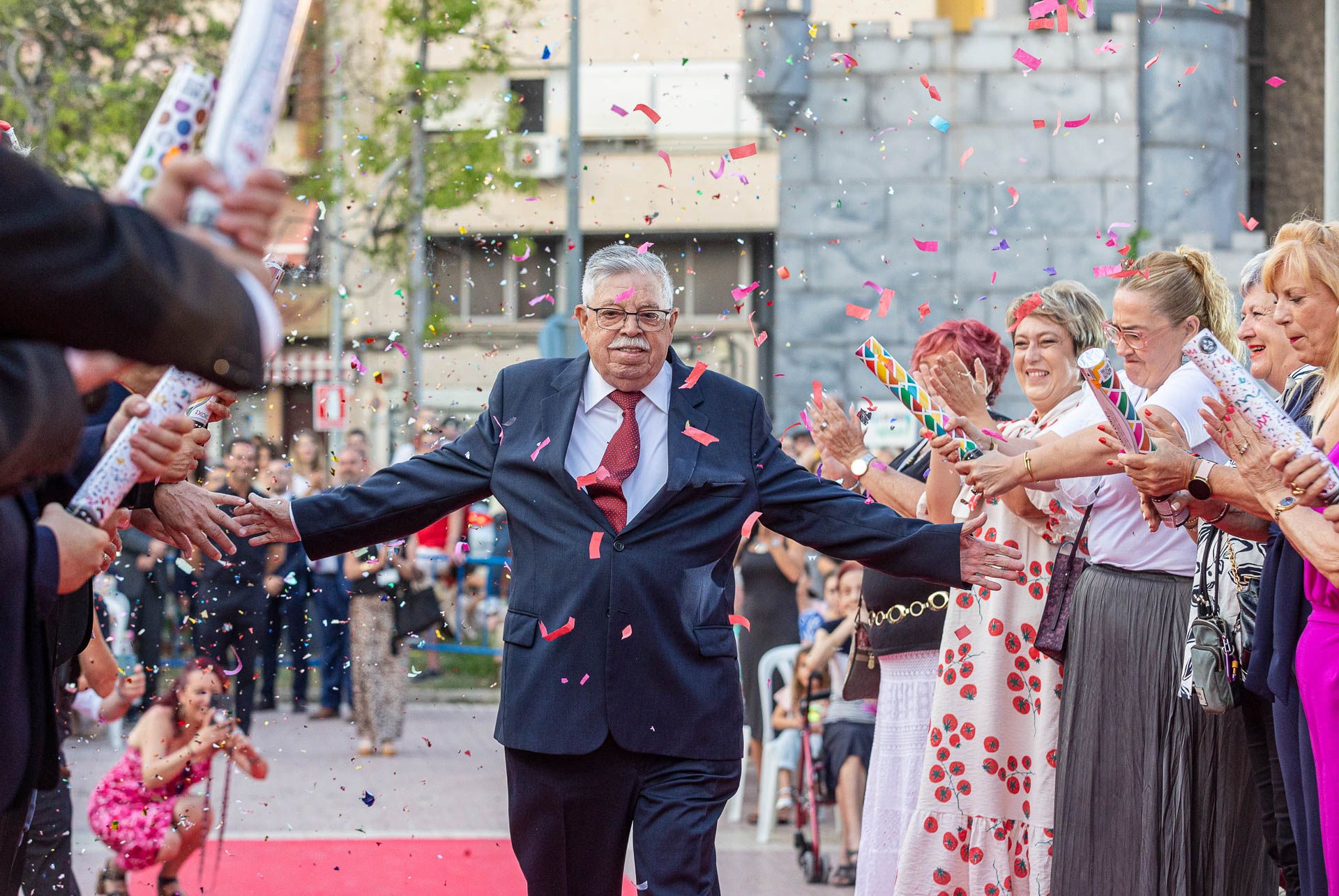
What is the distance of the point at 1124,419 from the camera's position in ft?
13.5

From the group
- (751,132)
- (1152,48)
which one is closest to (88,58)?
(751,132)

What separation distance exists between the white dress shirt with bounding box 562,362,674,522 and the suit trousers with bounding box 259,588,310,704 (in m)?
7.10

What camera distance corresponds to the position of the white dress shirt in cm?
425

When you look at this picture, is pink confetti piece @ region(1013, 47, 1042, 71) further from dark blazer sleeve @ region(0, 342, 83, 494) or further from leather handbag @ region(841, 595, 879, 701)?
dark blazer sleeve @ region(0, 342, 83, 494)

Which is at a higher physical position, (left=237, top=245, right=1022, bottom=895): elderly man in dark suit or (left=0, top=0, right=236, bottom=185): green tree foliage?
(left=0, top=0, right=236, bottom=185): green tree foliage

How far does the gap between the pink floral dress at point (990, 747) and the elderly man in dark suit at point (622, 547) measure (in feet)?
2.10

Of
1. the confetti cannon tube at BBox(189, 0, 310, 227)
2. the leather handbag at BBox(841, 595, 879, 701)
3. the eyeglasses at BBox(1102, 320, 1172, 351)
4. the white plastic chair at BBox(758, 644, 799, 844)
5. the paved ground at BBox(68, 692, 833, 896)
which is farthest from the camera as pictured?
the white plastic chair at BBox(758, 644, 799, 844)

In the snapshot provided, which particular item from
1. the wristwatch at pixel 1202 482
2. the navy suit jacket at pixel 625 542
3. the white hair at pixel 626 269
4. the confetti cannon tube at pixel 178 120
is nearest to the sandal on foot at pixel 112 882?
the navy suit jacket at pixel 625 542

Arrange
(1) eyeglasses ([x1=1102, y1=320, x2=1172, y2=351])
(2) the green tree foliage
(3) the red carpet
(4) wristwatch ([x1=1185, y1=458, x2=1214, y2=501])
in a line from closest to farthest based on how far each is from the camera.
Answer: (4) wristwatch ([x1=1185, y1=458, x2=1214, y2=501])
(1) eyeglasses ([x1=1102, y1=320, x2=1172, y2=351])
(3) the red carpet
(2) the green tree foliage

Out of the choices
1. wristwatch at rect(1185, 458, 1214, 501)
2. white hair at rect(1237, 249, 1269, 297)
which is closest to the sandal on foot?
wristwatch at rect(1185, 458, 1214, 501)

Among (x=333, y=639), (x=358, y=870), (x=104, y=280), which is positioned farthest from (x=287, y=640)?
(x=104, y=280)

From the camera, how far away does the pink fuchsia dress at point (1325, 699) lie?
12.0 feet

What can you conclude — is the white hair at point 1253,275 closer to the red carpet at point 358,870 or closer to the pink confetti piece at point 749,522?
the pink confetti piece at point 749,522

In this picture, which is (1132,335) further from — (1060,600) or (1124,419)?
(1060,600)
